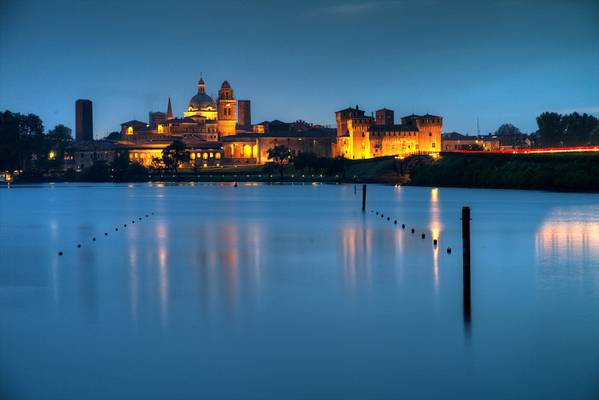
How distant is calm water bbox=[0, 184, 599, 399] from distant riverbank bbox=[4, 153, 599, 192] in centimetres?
4747

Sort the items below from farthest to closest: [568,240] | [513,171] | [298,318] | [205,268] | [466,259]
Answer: [513,171], [568,240], [205,268], [466,259], [298,318]

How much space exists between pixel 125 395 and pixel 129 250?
23.2m

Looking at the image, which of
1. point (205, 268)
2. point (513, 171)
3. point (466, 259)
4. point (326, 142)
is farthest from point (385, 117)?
point (466, 259)

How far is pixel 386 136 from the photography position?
548 feet

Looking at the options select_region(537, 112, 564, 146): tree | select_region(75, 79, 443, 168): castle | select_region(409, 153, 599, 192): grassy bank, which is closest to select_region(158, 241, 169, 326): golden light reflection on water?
select_region(409, 153, 599, 192): grassy bank

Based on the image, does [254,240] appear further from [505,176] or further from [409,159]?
[409,159]

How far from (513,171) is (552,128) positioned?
75661mm

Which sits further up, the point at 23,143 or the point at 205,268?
the point at 23,143

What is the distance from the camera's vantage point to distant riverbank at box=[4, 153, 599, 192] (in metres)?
90.9

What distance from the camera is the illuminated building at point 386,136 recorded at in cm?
16662

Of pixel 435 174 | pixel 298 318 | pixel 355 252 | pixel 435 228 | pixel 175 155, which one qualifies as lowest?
pixel 298 318

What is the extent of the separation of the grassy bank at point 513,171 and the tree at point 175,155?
5354 centimetres

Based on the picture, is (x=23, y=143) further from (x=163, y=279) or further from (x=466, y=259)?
(x=466, y=259)

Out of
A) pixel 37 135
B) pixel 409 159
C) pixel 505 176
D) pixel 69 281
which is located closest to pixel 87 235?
pixel 69 281
